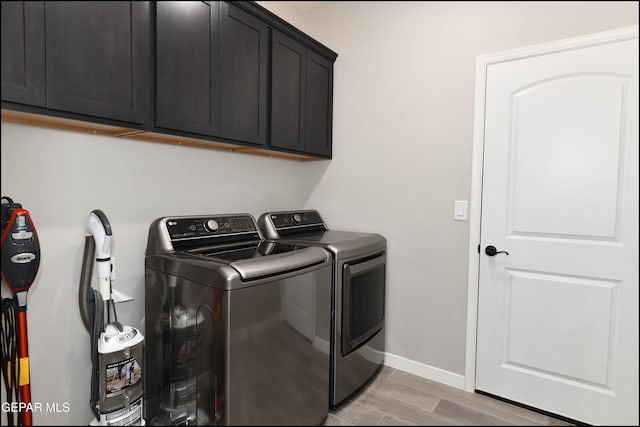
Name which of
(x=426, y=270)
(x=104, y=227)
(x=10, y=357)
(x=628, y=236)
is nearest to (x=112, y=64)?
(x=104, y=227)

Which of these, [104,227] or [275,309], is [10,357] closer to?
[104,227]

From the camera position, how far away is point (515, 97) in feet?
5.08

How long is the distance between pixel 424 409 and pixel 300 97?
1727 mm

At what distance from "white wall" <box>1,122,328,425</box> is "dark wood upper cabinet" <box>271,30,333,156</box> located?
1.66 ft

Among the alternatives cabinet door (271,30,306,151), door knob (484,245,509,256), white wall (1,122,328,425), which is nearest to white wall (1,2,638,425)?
white wall (1,122,328,425)

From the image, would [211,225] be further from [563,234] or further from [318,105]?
[563,234]

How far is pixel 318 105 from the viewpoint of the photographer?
6.83ft

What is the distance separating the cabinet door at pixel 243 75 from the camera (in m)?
1.49

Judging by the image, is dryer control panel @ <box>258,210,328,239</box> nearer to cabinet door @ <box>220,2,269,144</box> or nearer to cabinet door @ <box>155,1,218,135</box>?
cabinet door @ <box>220,2,269,144</box>

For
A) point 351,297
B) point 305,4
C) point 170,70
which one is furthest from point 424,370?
point 305,4

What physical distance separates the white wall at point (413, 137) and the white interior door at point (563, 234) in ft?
0.43

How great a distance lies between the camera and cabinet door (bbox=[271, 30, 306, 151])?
1766 mm

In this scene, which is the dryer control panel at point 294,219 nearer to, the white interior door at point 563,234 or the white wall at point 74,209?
the white wall at point 74,209

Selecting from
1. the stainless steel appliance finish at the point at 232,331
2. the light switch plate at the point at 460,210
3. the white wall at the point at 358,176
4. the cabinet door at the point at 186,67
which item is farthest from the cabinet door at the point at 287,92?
the light switch plate at the point at 460,210
